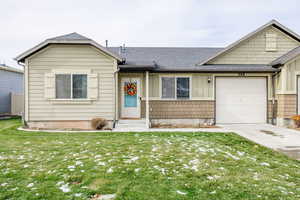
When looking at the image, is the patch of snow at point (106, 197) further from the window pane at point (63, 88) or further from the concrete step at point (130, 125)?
the window pane at point (63, 88)

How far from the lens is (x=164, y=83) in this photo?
1059 centimetres

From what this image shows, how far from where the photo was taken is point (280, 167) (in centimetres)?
427

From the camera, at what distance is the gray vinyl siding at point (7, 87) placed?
1473 cm

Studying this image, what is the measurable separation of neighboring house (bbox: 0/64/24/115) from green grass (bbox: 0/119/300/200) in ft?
36.4

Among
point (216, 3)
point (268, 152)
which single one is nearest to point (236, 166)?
point (268, 152)

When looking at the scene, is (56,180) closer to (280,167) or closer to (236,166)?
(236,166)

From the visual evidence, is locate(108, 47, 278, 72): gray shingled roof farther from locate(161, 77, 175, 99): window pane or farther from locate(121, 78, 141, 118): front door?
locate(121, 78, 141, 118): front door

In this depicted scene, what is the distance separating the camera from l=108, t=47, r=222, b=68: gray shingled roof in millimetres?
10961

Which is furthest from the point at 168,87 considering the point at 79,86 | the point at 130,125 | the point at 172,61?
the point at 79,86

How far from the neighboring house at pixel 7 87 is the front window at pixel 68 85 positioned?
27.9ft

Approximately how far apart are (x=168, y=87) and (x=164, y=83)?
0.30 metres

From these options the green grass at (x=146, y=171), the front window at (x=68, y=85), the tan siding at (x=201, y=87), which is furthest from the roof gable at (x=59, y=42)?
the green grass at (x=146, y=171)

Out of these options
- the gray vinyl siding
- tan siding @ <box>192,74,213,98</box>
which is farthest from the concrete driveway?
the gray vinyl siding

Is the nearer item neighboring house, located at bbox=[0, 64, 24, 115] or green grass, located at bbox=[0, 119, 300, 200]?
green grass, located at bbox=[0, 119, 300, 200]
